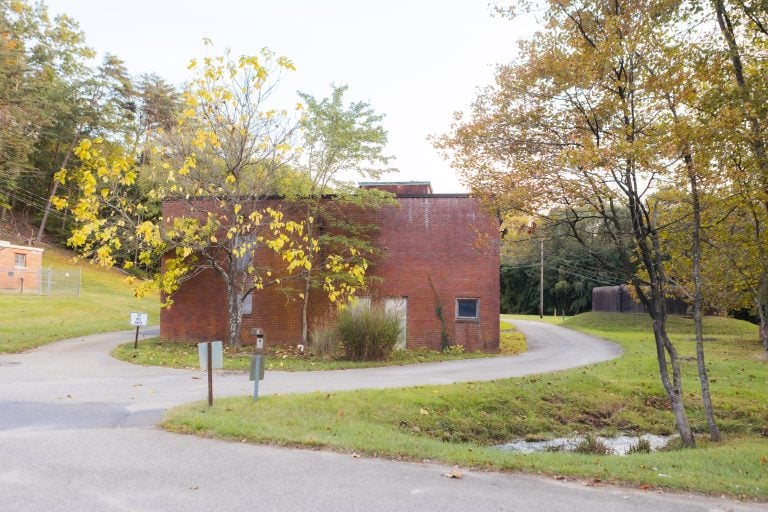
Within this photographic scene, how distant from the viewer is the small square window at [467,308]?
21.0 meters

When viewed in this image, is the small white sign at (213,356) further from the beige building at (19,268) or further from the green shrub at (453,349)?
the beige building at (19,268)

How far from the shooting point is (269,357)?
17.8m

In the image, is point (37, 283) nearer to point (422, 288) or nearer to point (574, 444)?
point (422, 288)

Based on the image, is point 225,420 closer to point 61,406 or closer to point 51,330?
point 61,406

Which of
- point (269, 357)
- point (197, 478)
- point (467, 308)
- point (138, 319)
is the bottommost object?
point (269, 357)

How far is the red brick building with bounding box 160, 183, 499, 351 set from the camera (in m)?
20.9

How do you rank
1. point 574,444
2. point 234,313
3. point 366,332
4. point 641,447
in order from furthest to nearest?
point 234,313 < point 366,332 < point 574,444 < point 641,447

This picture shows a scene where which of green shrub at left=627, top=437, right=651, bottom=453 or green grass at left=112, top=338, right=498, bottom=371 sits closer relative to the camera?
green shrub at left=627, top=437, right=651, bottom=453

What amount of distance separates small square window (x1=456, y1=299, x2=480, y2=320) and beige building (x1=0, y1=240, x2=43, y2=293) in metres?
28.3

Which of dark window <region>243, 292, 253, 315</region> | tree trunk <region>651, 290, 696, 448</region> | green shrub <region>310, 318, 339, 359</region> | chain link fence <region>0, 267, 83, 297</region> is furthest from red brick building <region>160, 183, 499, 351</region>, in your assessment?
chain link fence <region>0, 267, 83, 297</region>

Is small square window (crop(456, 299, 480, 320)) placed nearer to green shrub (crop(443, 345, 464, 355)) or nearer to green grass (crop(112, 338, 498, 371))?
green shrub (crop(443, 345, 464, 355))

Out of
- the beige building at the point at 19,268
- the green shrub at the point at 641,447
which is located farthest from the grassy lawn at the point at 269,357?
the beige building at the point at 19,268

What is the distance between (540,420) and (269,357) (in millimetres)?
8719

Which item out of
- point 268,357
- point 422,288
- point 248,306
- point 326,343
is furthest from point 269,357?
point 422,288
